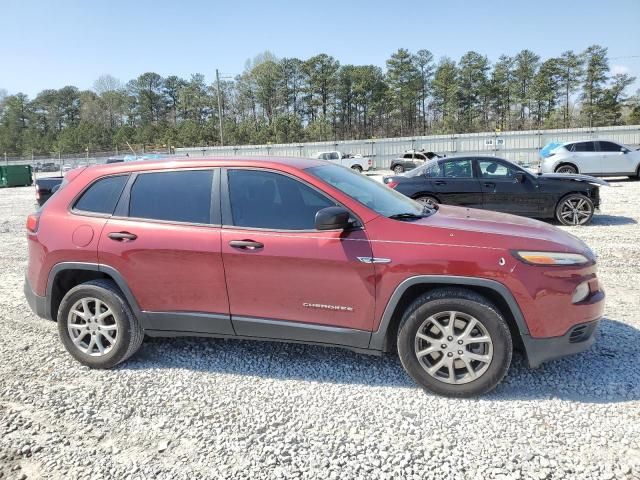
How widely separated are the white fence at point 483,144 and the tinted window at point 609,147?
50.1 ft

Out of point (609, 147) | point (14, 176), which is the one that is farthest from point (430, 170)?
point (14, 176)

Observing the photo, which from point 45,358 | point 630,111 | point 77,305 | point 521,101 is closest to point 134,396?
point 77,305

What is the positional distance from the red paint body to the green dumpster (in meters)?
36.3

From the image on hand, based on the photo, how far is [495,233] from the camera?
329 cm

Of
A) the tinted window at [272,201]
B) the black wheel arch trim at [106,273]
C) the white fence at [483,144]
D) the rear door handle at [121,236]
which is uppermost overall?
the white fence at [483,144]

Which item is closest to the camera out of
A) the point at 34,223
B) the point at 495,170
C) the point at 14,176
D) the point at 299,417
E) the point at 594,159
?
the point at 299,417

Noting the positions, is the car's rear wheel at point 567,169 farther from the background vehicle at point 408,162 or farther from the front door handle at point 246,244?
the front door handle at point 246,244

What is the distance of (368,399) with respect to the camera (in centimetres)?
330

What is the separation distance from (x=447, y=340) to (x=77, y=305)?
2.93 metres

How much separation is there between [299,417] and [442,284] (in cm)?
131

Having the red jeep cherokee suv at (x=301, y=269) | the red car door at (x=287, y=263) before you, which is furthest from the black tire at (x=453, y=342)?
the red car door at (x=287, y=263)

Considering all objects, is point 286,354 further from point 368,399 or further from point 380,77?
point 380,77

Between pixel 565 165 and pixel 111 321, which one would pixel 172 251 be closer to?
pixel 111 321

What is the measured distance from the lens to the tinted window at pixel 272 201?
11.5 feet
